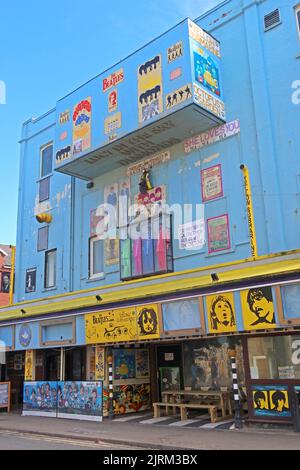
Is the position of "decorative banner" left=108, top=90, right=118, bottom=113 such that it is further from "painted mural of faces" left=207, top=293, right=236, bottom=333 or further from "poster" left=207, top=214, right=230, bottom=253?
"painted mural of faces" left=207, top=293, right=236, bottom=333

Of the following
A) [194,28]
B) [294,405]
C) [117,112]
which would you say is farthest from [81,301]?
[194,28]

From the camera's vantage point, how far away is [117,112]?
55.5ft

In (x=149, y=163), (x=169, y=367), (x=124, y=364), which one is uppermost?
(x=149, y=163)

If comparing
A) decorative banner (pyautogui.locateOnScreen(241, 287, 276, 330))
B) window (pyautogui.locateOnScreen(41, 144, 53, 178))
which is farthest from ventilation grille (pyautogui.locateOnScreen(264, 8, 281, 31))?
window (pyautogui.locateOnScreen(41, 144, 53, 178))

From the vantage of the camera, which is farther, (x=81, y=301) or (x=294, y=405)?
(x=81, y=301)

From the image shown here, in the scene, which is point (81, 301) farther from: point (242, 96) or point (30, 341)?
point (242, 96)

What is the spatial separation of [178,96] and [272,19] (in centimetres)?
406

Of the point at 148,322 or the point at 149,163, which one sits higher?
the point at 149,163

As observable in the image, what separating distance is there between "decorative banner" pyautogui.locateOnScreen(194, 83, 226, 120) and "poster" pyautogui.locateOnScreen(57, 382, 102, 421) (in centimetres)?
930

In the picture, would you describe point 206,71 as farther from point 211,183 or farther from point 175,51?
point 211,183

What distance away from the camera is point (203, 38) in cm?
1562

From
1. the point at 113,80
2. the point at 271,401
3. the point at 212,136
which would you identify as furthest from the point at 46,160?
the point at 271,401

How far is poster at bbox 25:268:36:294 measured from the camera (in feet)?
69.6
